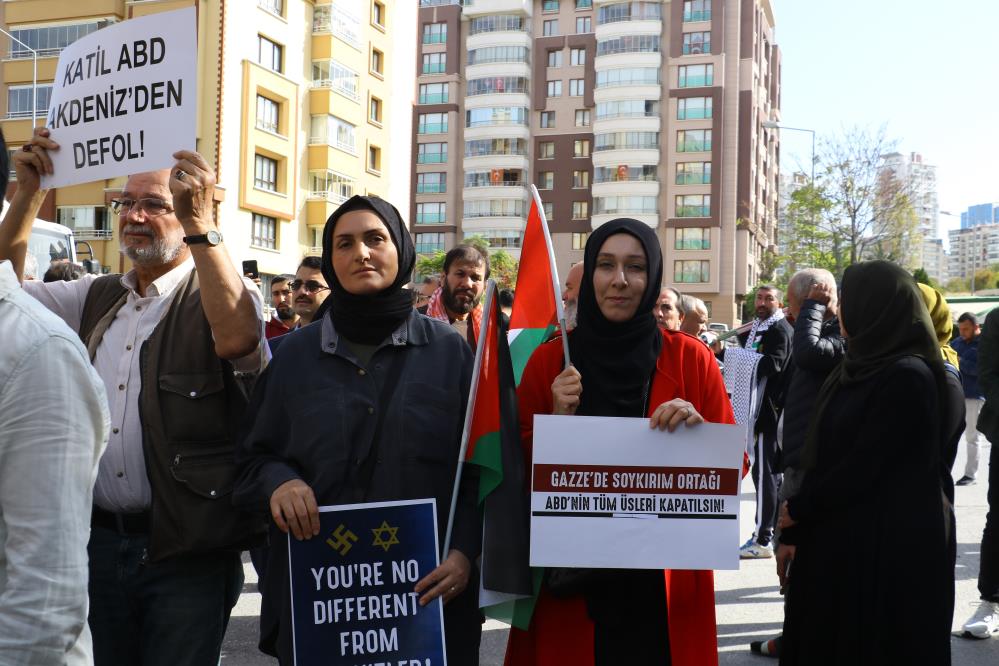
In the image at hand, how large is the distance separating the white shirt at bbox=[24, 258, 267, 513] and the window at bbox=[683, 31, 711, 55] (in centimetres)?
6746

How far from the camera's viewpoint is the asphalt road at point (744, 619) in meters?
5.41

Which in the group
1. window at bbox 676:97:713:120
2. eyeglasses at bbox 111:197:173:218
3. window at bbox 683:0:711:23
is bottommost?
eyeglasses at bbox 111:197:173:218

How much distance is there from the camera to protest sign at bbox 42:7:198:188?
3180 mm

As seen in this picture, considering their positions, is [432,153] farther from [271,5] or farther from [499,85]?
[271,5]

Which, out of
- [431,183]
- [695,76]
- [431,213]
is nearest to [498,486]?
[695,76]

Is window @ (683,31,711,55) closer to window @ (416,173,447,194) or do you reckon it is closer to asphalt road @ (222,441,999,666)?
window @ (416,173,447,194)

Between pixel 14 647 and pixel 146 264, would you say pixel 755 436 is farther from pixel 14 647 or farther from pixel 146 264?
pixel 14 647

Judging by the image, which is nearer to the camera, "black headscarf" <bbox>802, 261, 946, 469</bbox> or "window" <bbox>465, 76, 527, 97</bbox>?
"black headscarf" <bbox>802, 261, 946, 469</bbox>

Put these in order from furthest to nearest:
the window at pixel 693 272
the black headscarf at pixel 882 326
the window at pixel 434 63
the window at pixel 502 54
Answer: the window at pixel 434 63, the window at pixel 502 54, the window at pixel 693 272, the black headscarf at pixel 882 326

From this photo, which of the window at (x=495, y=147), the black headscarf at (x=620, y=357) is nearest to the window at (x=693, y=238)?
the window at (x=495, y=147)

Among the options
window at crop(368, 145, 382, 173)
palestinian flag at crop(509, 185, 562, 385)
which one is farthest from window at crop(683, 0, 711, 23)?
palestinian flag at crop(509, 185, 562, 385)

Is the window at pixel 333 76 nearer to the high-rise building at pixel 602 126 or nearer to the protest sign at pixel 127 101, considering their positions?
the high-rise building at pixel 602 126

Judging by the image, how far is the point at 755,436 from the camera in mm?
8148

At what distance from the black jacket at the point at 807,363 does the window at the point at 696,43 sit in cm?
6397
